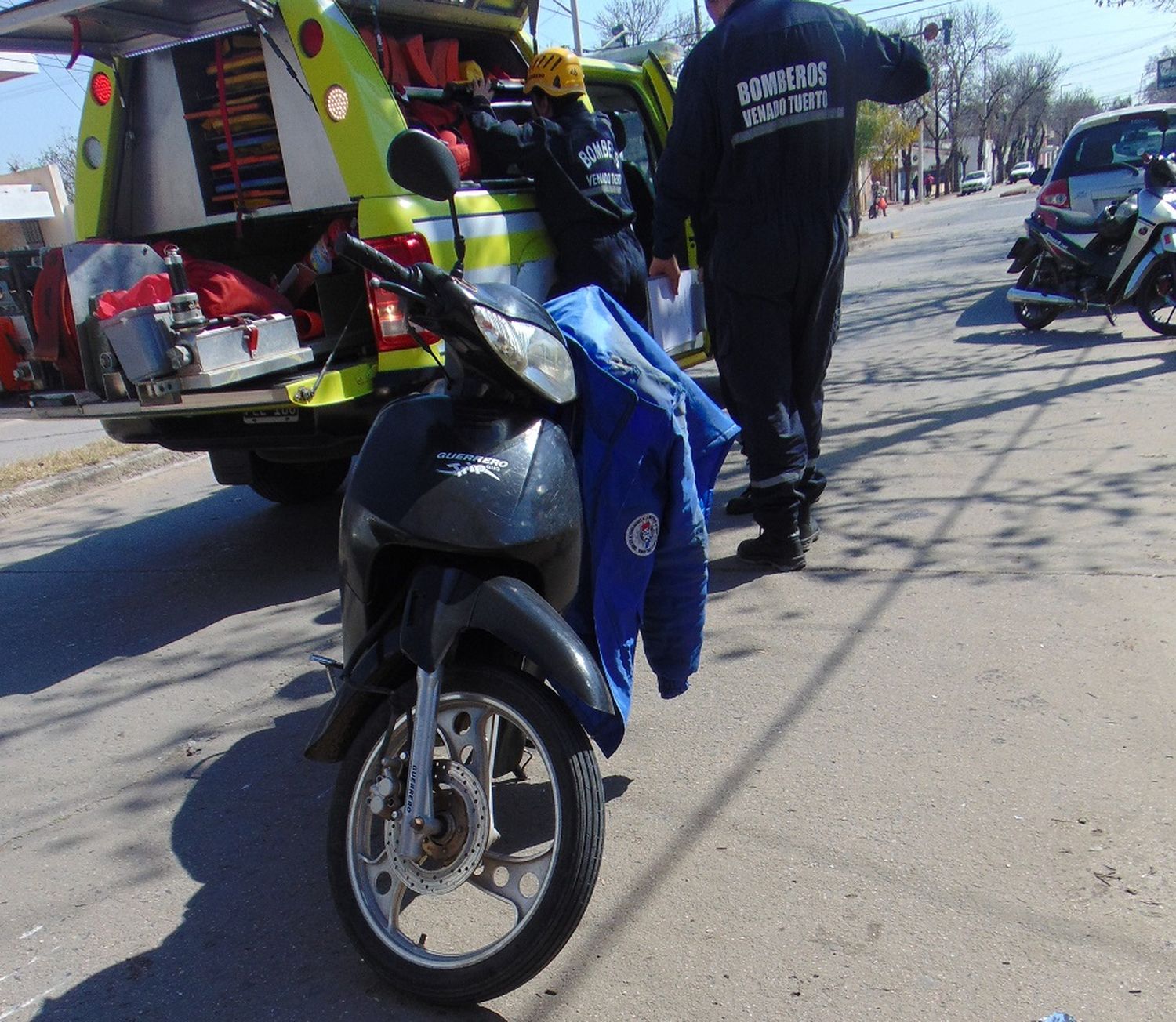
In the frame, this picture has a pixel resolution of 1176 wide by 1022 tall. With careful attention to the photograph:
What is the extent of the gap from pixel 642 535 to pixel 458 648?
57cm

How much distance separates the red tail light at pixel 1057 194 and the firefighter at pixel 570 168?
21.9 feet

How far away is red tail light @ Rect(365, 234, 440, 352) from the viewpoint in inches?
172

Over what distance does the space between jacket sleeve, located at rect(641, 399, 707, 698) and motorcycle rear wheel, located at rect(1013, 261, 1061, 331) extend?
8033mm

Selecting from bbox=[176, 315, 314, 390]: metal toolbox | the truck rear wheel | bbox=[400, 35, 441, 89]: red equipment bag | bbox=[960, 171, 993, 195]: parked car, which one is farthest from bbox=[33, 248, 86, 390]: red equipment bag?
bbox=[960, 171, 993, 195]: parked car

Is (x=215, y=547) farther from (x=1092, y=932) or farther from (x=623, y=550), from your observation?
(x=1092, y=932)

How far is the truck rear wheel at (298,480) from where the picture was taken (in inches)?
241

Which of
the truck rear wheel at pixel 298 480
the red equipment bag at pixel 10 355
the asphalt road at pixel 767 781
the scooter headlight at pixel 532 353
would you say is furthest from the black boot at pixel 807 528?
the red equipment bag at pixel 10 355

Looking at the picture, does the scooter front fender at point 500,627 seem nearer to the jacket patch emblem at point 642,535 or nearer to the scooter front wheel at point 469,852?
the scooter front wheel at point 469,852

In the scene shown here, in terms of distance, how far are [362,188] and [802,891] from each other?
331 centimetres

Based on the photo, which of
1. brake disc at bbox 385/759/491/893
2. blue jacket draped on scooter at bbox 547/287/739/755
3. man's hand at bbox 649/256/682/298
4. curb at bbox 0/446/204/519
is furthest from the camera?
curb at bbox 0/446/204/519

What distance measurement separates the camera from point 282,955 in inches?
96.8

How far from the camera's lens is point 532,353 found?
241cm

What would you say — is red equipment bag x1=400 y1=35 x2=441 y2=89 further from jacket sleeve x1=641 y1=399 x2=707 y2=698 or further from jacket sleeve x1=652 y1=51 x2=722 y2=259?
jacket sleeve x1=641 y1=399 x2=707 y2=698

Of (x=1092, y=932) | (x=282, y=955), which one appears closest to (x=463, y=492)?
(x=282, y=955)
